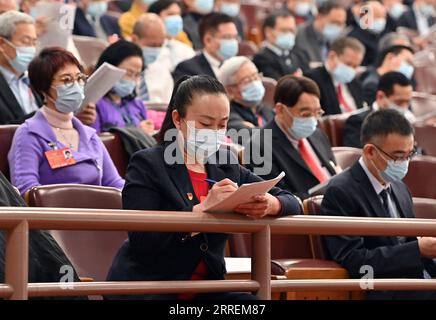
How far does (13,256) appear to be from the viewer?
2264 millimetres

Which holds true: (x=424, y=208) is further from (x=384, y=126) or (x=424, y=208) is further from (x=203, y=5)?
(x=203, y=5)

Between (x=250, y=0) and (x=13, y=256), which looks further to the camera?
(x=250, y=0)

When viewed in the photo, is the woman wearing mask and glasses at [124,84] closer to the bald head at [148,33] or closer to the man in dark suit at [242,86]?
the man in dark suit at [242,86]

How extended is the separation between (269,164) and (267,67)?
2.70 metres

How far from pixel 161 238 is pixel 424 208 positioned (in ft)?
4.75

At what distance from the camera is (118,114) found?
4.60 metres

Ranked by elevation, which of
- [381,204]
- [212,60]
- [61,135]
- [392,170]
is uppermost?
[212,60]

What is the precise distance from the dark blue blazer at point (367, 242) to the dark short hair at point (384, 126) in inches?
6.0

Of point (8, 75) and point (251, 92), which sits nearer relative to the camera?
point (8, 75)

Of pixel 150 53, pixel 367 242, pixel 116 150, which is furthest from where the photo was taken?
pixel 150 53

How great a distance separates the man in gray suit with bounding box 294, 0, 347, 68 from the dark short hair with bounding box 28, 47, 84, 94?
4.17 meters

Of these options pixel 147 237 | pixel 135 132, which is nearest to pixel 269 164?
pixel 135 132

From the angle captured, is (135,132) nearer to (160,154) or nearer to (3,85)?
(3,85)

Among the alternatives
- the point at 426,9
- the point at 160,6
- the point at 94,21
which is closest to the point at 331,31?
the point at 160,6
